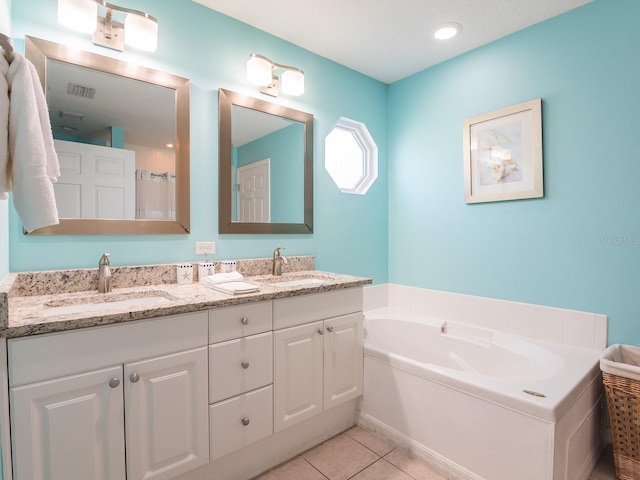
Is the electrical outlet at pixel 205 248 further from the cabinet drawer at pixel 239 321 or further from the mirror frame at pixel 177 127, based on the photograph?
the cabinet drawer at pixel 239 321

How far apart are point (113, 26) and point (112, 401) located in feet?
5.55

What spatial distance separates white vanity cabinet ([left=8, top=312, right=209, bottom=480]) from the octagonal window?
1.79m

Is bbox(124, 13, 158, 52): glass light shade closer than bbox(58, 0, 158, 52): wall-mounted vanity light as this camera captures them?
No

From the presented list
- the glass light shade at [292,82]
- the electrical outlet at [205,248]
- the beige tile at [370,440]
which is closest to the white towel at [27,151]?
the electrical outlet at [205,248]

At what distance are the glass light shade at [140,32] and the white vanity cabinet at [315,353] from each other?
4.68ft

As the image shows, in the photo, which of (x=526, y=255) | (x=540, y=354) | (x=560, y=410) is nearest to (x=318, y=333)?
(x=560, y=410)

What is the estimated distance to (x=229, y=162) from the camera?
2061 millimetres

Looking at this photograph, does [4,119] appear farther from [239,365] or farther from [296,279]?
[296,279]

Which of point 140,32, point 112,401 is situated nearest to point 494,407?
point 112,401

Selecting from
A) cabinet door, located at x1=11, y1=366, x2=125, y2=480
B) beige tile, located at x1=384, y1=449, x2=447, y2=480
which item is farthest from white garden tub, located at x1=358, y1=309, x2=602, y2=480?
cabinet door, located at x1=11, y1=366, x2=125, y2=480

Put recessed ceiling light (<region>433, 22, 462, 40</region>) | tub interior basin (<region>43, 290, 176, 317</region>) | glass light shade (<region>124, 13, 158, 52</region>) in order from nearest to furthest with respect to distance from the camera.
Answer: tub interior basin (<region>43, 290, 176, 317</region>)
glass light shade (<region>124, 13, 158, 52</region>)
recessed ceiling light (<region>433, 22, 462, 40</region>)

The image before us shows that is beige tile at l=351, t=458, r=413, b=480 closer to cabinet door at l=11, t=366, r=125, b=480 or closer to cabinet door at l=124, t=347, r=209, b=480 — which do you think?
cabinet door at l=124, t=347, r=209, b=480

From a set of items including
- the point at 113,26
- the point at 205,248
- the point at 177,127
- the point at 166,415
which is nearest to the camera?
the point at 166,415

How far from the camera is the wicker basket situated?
1556 millimetres
